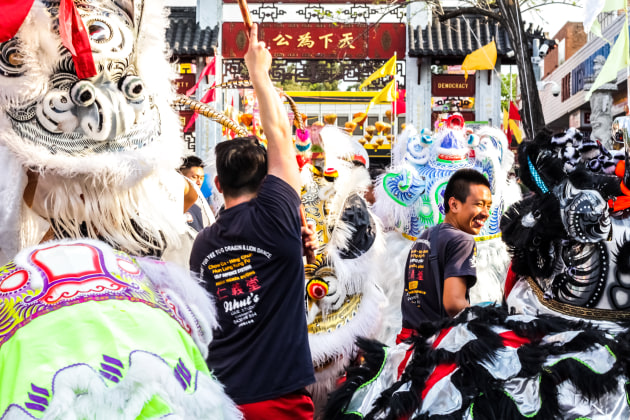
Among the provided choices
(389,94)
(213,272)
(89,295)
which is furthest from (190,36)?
(89,295)

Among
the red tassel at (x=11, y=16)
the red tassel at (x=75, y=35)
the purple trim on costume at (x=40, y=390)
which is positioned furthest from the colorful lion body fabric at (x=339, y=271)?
the purple trim on costume at (x=40, y=390)

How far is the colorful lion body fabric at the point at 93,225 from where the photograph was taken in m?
0.89

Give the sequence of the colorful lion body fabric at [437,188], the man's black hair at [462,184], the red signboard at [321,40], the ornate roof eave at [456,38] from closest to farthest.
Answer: the man's black hair at [462,184] → the colorful lion body fabric at [437,188] → the ornate roof eave at [456,38] → the red signboard at [321,40]

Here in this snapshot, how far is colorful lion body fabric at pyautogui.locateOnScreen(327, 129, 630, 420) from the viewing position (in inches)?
60.3

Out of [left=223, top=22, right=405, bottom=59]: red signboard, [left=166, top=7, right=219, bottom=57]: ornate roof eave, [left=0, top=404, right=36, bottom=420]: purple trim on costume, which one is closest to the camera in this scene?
[left=0, top=404, right=36, bottom=420]: purple trim on costume

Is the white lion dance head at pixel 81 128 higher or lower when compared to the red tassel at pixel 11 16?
lower

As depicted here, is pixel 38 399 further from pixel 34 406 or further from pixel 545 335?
pixel 545 335

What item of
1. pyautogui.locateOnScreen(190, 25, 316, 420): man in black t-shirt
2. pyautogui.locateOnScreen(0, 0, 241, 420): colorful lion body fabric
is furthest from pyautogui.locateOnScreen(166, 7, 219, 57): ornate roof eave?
pyautogui.locateOnScreen(0, 0, 241, 420): colorful lion body fabric

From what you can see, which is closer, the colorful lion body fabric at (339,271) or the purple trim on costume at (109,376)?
the purple trim on costume at (109,376)

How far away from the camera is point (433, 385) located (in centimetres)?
162

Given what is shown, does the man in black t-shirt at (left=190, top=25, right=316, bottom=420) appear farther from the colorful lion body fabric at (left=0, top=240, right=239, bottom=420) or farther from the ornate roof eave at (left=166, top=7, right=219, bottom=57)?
the ornate roof eave at (left=166, top=7, right=219, bottom=57)

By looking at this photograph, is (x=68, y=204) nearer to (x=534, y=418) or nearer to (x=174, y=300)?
(x=174, y=300)

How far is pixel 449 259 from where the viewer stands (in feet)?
10.8

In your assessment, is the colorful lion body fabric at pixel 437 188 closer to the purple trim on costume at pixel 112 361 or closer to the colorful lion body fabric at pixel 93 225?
the colorful lion body fabric at pixel 93 225
